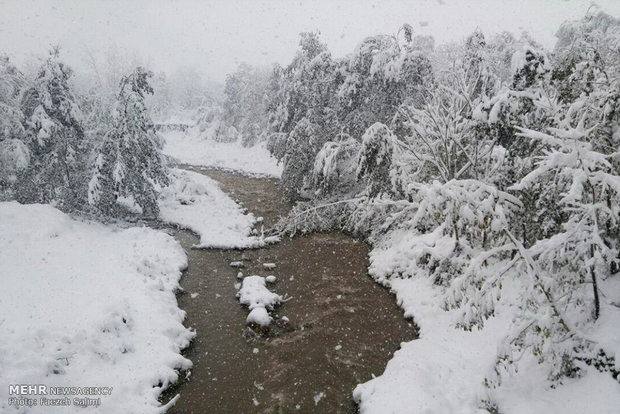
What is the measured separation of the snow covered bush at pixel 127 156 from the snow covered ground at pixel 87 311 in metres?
1.87

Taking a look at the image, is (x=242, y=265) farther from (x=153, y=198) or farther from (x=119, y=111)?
(x=119, y=111)

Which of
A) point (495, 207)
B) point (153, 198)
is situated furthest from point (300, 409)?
point (153, 198)

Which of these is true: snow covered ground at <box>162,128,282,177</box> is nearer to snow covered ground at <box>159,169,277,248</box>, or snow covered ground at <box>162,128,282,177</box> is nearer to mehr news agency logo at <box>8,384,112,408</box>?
snow covered ground at <box>159,169,277,248</box>

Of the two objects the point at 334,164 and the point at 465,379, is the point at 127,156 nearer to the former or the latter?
the point at 334,164

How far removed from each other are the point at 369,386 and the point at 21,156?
14200 millimetres

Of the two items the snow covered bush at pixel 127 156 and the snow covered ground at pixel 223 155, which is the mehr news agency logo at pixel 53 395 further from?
the snow covered ground at pixel 223 155

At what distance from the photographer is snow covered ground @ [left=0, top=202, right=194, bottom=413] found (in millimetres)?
7219

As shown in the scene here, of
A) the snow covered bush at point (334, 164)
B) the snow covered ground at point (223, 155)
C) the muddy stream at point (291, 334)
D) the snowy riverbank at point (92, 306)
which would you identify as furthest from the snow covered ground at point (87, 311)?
the snow covered ground at point (223, 155)

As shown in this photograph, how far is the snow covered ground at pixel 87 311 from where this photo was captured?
7.22 m

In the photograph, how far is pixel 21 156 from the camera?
1438 cm

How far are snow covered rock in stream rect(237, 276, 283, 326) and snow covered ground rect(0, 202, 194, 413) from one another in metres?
1.61

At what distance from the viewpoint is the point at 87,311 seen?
8.86 metres

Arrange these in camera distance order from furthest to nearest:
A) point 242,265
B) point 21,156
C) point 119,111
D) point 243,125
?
point 243,125
point 119,111
point 21,156
point 242,265

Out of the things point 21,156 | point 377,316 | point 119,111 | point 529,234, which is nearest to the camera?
point 529,234
